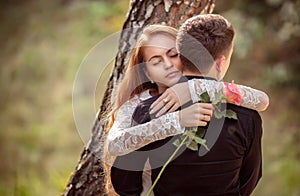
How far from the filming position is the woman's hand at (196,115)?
1.97 meters

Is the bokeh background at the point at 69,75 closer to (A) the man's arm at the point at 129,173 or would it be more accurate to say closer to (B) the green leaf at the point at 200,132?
(A) the man's arm at the point at 129,173

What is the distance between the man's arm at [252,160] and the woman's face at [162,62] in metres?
0.29

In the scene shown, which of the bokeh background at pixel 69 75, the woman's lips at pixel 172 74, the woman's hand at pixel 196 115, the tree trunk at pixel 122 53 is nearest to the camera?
the woman's hand at pixel 196 115

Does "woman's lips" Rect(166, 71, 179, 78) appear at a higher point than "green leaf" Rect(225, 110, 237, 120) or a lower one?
higher

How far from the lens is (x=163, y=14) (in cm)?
285

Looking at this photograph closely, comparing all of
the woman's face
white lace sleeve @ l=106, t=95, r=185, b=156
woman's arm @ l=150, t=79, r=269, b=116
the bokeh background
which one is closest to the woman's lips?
the woman's face

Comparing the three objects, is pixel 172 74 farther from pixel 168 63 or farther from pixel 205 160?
pixel 205 160

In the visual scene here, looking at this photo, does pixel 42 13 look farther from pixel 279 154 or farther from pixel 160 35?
pixel 160 35

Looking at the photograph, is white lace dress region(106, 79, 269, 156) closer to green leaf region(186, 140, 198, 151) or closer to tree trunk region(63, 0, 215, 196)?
green leaf region(186, 140, 198, 151)

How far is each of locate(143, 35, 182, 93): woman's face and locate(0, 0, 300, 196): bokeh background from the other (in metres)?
2.58

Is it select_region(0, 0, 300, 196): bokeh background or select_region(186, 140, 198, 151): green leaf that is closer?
select_region(186, 140, 198, 151): green leaf

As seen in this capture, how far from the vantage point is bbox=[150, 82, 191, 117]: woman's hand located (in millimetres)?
2018

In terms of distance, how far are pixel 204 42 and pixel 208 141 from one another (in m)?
0.29

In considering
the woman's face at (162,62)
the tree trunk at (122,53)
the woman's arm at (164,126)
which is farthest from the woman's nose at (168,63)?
the tree trunk at (122,53)
